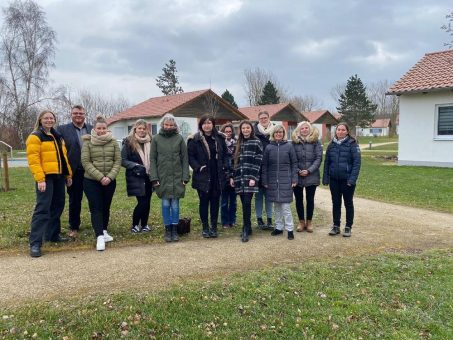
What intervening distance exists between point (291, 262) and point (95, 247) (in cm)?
285

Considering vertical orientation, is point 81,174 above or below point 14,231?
above

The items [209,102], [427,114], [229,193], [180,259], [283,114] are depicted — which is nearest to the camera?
[180,259]

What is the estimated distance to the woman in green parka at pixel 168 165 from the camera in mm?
6066

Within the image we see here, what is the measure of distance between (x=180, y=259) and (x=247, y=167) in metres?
1.87

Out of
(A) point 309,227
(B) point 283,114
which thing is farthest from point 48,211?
(B) point 283,114

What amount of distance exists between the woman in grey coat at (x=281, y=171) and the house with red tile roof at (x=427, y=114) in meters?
13.2

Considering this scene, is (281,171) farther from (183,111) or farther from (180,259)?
(183,111)

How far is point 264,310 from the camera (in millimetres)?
3902

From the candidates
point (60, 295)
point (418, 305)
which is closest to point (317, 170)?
point (418, 305)

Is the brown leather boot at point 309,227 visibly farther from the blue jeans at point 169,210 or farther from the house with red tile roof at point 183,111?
the house with red tile roof at point 183,111

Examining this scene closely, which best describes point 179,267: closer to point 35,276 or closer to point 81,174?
point 35,276

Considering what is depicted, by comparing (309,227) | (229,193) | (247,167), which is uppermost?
(247,167)

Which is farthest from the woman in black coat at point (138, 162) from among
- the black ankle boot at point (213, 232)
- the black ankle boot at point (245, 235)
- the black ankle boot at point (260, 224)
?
the black ankle boot at point (260, 224)

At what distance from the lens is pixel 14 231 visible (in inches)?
256
